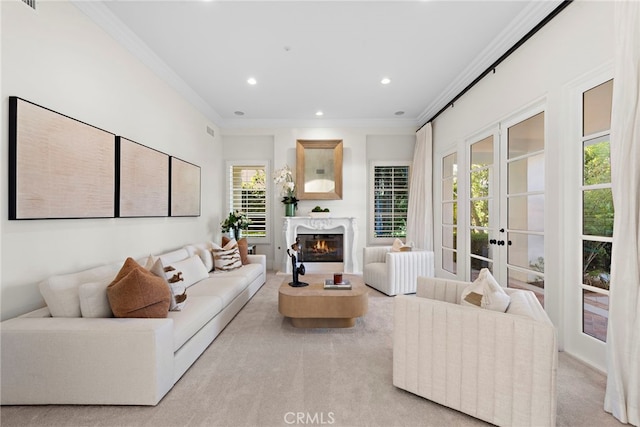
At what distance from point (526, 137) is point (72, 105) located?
4242 mm

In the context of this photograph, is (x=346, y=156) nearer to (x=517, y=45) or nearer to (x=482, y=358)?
(x=517, y=45)

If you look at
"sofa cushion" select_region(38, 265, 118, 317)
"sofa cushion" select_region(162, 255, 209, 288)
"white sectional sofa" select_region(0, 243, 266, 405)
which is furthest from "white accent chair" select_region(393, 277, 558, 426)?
"sofa cushion" select_region(162, 255, 209, 288)

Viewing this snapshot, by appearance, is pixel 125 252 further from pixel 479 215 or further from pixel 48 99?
pixel 479 215

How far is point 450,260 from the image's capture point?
498cm

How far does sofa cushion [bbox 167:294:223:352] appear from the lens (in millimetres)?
2262

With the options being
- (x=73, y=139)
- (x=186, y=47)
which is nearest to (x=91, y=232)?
(x=73, y=139)

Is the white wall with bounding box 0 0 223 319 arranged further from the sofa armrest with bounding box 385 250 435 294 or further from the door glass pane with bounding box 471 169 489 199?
the door glass pane with bounding box 471 169 489 199

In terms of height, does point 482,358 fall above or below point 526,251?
below

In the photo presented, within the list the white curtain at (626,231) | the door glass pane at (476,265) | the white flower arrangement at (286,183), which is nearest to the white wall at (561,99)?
the white curtain at (626,231)

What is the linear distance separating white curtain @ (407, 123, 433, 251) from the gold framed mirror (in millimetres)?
1445

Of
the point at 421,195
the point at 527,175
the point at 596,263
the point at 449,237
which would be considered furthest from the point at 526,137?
the point at 421,195

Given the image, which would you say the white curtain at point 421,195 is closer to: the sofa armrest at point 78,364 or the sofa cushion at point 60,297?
the sofa armrest at point 78,364

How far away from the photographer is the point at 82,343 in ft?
6.15

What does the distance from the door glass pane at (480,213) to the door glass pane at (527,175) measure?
21.4 inches
